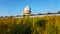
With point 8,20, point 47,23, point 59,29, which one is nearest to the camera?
point 59,29

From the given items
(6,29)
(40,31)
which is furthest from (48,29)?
(6,29)

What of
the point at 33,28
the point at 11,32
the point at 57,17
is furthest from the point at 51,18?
the point at 11,32

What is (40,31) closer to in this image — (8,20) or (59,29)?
(59,29)

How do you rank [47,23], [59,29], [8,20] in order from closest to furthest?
[59,29] < [47,23] < [8,20]

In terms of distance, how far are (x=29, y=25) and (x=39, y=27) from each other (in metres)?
0.58

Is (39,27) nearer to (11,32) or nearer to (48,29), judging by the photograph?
(48,29)

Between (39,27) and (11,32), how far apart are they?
124cm

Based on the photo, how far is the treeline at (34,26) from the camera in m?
9.40

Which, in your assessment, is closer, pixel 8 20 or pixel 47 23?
pixel 47 23

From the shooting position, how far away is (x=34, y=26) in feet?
33.0

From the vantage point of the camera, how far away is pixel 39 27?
9.84m

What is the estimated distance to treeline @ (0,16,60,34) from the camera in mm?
9402

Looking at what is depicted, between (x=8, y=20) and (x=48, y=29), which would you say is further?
(x=8, y=20)

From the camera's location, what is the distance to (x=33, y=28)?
9930 mm
